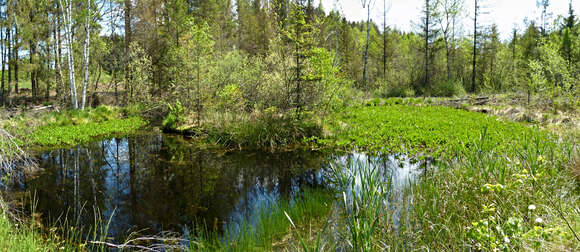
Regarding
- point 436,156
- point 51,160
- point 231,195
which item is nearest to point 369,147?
point 436,156

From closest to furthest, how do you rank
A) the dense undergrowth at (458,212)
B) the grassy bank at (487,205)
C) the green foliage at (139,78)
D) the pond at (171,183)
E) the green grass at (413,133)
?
the grassy bank at (487,205)
the dense undergrowth at (458,212)
the pond at (171,183)
the green grass at (413,133)
the green foliage at (139,78)

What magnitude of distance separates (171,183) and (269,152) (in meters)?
3.51

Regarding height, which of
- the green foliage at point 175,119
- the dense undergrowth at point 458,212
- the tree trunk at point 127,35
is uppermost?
the tree trunk at point 127,35

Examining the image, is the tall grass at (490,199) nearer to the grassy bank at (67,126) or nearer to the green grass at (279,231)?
the green grass at (279,231)

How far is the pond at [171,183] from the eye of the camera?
512 centimetres

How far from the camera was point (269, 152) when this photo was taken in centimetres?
973

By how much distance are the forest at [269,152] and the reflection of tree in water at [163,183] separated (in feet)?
0.17

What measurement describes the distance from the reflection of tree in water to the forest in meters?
0.05

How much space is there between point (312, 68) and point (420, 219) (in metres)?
7.73

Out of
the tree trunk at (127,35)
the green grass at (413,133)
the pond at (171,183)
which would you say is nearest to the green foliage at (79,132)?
the pond at (171,183)

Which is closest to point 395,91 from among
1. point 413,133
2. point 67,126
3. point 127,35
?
point 413,133

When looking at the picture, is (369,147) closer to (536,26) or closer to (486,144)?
(486,144)

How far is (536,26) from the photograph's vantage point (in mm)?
36250

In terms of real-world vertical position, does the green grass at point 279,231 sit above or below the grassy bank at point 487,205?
below
